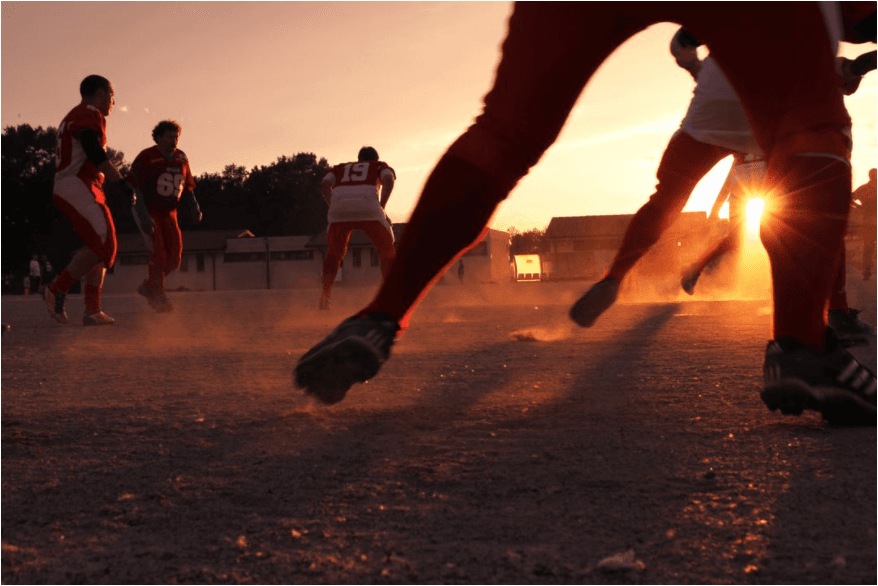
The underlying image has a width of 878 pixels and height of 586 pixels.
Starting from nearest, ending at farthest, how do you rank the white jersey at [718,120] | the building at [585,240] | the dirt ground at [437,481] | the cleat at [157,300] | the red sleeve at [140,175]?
1. the dirt ground at [437,481]
2. the white jersey at [718,120]
3. the red sleeve at [140,175]
4. the cleat at [157,300]
5. the building at [585,240]

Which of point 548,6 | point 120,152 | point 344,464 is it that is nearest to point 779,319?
point 548,6

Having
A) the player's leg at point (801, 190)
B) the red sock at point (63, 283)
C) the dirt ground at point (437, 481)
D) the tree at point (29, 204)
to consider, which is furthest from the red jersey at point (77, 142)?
the tree at point (29, 204)

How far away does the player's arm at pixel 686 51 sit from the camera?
390cm

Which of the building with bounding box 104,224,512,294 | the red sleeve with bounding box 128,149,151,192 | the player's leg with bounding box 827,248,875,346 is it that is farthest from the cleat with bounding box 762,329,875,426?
the building with bounding box 104,224,512,294

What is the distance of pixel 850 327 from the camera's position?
473 centimetres

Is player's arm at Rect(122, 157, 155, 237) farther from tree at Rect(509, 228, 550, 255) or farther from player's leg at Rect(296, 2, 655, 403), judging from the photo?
tree at Rect(509, 228, 550, 255)

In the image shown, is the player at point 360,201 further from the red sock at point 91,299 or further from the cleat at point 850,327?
the cleat at point 850,327

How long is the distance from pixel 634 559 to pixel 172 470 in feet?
3.73

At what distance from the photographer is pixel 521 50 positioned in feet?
7.30

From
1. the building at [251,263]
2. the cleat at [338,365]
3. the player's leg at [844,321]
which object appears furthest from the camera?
the building at [251,263]

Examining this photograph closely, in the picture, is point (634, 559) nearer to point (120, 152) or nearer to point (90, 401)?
point (90, 401)

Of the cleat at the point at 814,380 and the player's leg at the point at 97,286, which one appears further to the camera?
the player's leg at the point at 97,286

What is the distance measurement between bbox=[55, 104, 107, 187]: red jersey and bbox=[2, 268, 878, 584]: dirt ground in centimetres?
469

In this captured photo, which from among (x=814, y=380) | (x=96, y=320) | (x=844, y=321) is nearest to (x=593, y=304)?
(x=814, y=380)
